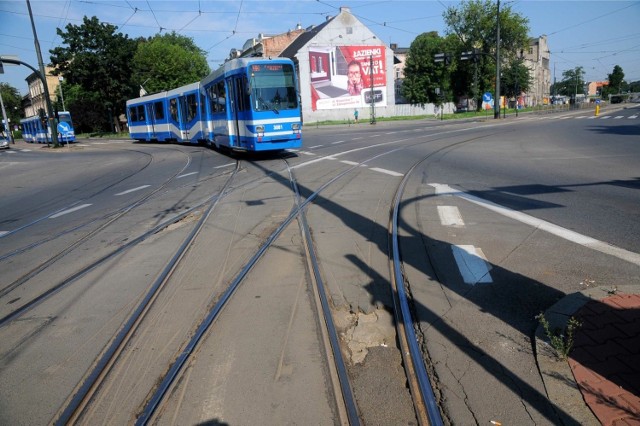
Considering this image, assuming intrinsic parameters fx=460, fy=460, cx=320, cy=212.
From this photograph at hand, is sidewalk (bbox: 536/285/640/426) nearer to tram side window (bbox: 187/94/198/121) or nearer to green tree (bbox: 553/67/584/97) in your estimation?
tram side window (bbox: 187/94/198/121)

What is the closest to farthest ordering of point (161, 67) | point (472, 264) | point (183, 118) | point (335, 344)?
point (335, 344), point (472, 264), point (183, 118), point (161, 67)

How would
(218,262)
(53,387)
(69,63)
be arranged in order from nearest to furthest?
1. (53,387)
2. (218,262)
3. (69,63)

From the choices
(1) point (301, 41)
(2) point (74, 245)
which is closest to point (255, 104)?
(2) point (74, 245)

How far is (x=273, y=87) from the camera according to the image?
1566cm

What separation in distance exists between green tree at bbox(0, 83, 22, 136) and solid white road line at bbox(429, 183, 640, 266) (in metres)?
119

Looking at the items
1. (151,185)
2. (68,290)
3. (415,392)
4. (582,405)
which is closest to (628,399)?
(582,405)

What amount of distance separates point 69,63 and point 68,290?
56.3 metres

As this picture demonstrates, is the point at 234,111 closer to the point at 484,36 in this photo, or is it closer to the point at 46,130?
the point at 46,130

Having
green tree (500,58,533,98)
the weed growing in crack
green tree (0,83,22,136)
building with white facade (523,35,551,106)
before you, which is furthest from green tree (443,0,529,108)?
green tree (0,83,22,136)

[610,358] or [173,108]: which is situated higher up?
[173,108]

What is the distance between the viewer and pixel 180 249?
21.6 ft

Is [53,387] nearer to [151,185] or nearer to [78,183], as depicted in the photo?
[151,185]

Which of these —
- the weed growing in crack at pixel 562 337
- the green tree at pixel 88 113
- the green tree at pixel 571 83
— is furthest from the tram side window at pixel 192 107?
the green tree at pixel 571 83

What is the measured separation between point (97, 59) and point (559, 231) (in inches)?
2221
